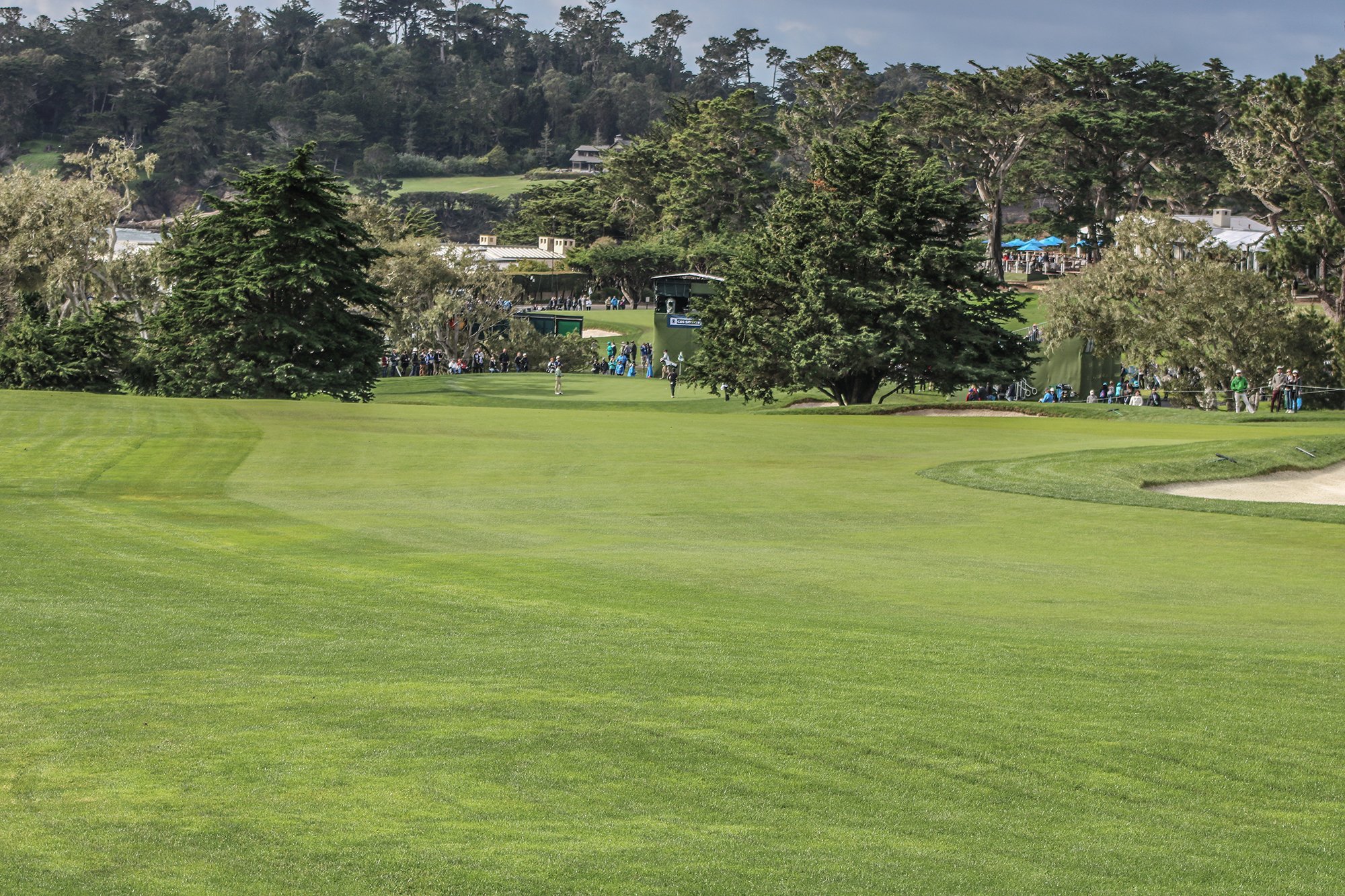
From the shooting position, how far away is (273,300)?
5019 centimetres

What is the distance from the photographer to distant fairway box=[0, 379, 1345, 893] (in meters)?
5.32

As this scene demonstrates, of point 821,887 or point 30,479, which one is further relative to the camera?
point 30,479

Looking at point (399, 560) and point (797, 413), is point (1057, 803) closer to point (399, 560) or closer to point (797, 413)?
point (399, 560)

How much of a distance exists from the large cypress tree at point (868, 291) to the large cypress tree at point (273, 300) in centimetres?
1382

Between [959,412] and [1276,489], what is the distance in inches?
954

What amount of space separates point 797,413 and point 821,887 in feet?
129

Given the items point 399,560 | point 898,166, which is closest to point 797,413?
point 898,166

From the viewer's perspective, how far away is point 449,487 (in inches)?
819

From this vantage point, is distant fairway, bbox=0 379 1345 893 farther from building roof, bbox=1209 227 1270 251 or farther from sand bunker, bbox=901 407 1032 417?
building roof, bbox=1209 227 1270 251

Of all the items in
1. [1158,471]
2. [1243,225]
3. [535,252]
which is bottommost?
[1158,471]

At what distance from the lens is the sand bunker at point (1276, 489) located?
22.3m

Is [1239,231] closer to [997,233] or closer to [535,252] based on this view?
[997,233]

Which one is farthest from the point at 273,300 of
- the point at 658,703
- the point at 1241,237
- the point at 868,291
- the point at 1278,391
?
the point at 1241,237

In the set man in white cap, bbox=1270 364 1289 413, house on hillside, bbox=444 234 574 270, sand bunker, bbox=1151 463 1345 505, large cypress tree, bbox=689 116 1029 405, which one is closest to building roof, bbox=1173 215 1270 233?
man in white cap, bbox=1270 364 1289 413
